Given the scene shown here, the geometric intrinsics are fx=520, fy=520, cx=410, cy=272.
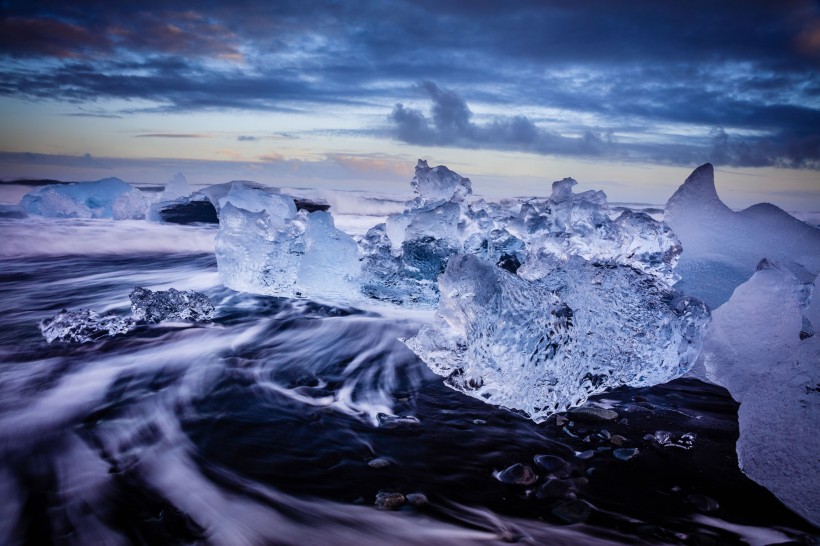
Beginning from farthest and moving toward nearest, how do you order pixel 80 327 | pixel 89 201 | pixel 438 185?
pixel 89 201, pixel 438 185, pixel 80 327

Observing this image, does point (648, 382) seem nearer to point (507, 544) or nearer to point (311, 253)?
point (507, 544)

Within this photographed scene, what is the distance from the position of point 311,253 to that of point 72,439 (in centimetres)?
289

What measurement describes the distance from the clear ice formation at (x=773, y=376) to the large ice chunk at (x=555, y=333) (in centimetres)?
25

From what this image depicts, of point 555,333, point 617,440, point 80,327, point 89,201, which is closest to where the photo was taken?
point 617,440

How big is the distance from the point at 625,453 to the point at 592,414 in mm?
364

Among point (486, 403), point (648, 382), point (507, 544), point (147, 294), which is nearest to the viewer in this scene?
point (507, 544)

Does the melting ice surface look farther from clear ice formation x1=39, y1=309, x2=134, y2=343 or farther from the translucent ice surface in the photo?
the translucent ice surface

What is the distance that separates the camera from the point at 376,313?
14.8 ft

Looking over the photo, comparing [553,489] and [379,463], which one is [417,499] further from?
[553,489]

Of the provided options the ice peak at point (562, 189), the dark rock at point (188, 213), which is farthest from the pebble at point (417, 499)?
the dark rock at point (188, 213)

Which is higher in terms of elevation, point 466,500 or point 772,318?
point 772,318

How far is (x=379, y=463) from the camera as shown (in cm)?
195

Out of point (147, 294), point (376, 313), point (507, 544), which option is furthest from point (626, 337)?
point (147, 294)

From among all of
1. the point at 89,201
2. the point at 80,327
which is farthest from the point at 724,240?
the point at 89,201
